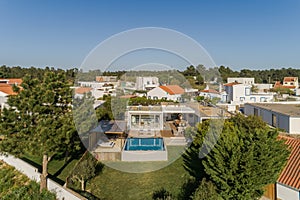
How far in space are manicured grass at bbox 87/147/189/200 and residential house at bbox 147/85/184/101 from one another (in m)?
9.24

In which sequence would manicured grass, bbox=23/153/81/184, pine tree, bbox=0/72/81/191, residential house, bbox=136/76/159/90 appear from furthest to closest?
residential house, bbox=136/76/159/90, manicured grass, bbox=23/153/81/184, pine tree, bbox=0/72/81/191

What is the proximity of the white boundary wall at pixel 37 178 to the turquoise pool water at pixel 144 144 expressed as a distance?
12.5ft

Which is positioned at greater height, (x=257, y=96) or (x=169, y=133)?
(x=257, y=96)

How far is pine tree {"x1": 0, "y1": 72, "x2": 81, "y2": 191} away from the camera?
296 inches

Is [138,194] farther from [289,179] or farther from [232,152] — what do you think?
[289,179]

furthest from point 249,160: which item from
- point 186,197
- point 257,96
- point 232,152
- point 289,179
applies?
point 257,96

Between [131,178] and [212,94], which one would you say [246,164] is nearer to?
[131,178]

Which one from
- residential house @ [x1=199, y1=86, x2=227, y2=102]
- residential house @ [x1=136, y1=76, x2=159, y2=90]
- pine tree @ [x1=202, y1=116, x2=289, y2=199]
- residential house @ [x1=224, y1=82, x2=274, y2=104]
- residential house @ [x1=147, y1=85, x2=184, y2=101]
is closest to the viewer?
pine tree @ [x1=202, y1=116, x2=289, y2=199]

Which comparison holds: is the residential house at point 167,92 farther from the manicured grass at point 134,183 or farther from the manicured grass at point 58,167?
the manicured grass at point 58,167

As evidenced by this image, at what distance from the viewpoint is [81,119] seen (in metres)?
8.84

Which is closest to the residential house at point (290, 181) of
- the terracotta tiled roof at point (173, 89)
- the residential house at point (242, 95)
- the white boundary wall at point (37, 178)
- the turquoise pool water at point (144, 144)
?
the turquoise pool water at point (144, 144)

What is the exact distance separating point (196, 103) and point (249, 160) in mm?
12691

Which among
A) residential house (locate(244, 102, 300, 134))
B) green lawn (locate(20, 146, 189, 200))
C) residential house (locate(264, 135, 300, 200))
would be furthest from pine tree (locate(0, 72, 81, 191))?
residential house (locate(244, 102, 300, 134))

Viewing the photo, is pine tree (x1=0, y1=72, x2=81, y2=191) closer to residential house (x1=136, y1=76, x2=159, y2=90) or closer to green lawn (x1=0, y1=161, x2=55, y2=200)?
green lawn (x1=0, y1=161, x2=55, y2=200)
